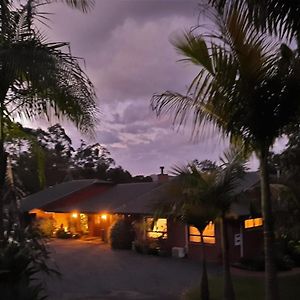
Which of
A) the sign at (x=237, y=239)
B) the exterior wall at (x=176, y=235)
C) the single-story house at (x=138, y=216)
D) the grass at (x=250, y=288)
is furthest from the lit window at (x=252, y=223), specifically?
the grass at (x=250, y=288)

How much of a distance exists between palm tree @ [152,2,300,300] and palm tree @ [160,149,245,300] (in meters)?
4.60

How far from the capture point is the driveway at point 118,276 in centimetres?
1533

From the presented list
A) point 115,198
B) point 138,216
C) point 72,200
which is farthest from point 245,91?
point 72,200

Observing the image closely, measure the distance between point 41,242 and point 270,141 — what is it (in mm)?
4673

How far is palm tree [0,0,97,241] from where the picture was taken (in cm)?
645

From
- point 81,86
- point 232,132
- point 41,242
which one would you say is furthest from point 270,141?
point 41,242

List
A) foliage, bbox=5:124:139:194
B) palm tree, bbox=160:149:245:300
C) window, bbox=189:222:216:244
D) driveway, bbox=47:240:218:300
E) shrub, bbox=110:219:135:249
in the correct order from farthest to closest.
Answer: foliage, bbox=5:124:139:194
shrub, bbox=110:219:135:249
window, bbox=189:222:216:244
driveway, bbox=47:240:218:300
palm tree, bbox=160:149:245:300

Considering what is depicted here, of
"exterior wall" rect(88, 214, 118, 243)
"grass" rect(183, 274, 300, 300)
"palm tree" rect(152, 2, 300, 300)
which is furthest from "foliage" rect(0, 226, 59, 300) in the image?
"exterior wall" rect(88, 214, 118, 243)

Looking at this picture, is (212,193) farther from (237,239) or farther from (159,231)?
(159,231)

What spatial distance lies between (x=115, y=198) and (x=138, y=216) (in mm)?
5945

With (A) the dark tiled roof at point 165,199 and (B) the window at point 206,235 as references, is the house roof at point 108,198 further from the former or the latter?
(B) the window at point 206,235

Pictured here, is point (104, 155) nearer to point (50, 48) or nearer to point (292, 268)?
point (292, 268)

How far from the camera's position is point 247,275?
727 inches

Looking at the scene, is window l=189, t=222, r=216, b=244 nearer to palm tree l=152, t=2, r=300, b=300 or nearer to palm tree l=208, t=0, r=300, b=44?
palm tree l=152, t=2, r=300, b=300
